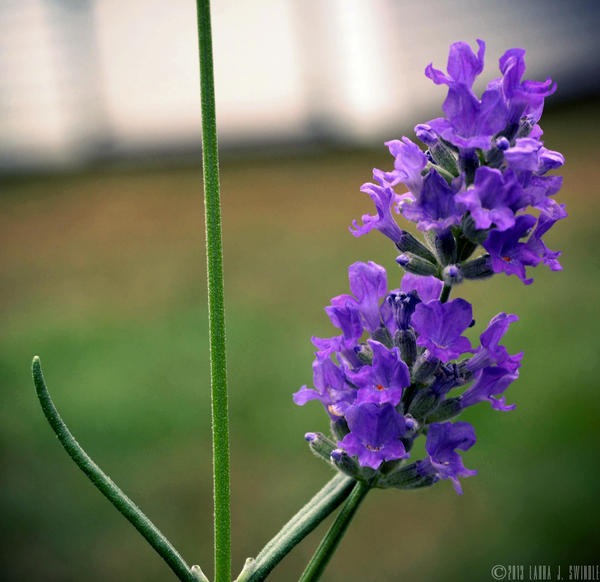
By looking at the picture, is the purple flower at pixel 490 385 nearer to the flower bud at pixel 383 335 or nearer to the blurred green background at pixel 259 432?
the flower bud at pixel 383 335

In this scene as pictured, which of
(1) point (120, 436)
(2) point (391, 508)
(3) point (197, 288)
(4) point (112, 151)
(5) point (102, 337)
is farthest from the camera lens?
(4) point (112, 151)

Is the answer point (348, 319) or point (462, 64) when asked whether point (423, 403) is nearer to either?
point (348, 319)

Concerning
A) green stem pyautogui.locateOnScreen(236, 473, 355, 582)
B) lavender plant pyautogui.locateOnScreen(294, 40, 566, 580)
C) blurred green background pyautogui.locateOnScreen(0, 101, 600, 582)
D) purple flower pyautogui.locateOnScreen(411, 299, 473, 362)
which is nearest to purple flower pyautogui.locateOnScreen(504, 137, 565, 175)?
Answer: lavender plant pyautogui.locateOnScreen(294, 40, 566, 580)

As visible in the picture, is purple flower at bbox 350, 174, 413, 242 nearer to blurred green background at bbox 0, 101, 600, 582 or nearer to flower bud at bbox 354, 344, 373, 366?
flower bud at bbox 354, 344, 373, 366

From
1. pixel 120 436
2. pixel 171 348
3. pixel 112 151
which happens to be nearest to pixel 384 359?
pixel 120 436

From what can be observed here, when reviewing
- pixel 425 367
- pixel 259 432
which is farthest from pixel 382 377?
pixel 259 432

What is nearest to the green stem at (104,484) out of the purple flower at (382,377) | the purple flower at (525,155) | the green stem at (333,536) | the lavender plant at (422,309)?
the lavender plant at (422,309)

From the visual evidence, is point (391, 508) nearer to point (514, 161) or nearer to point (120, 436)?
point (120, 436)
